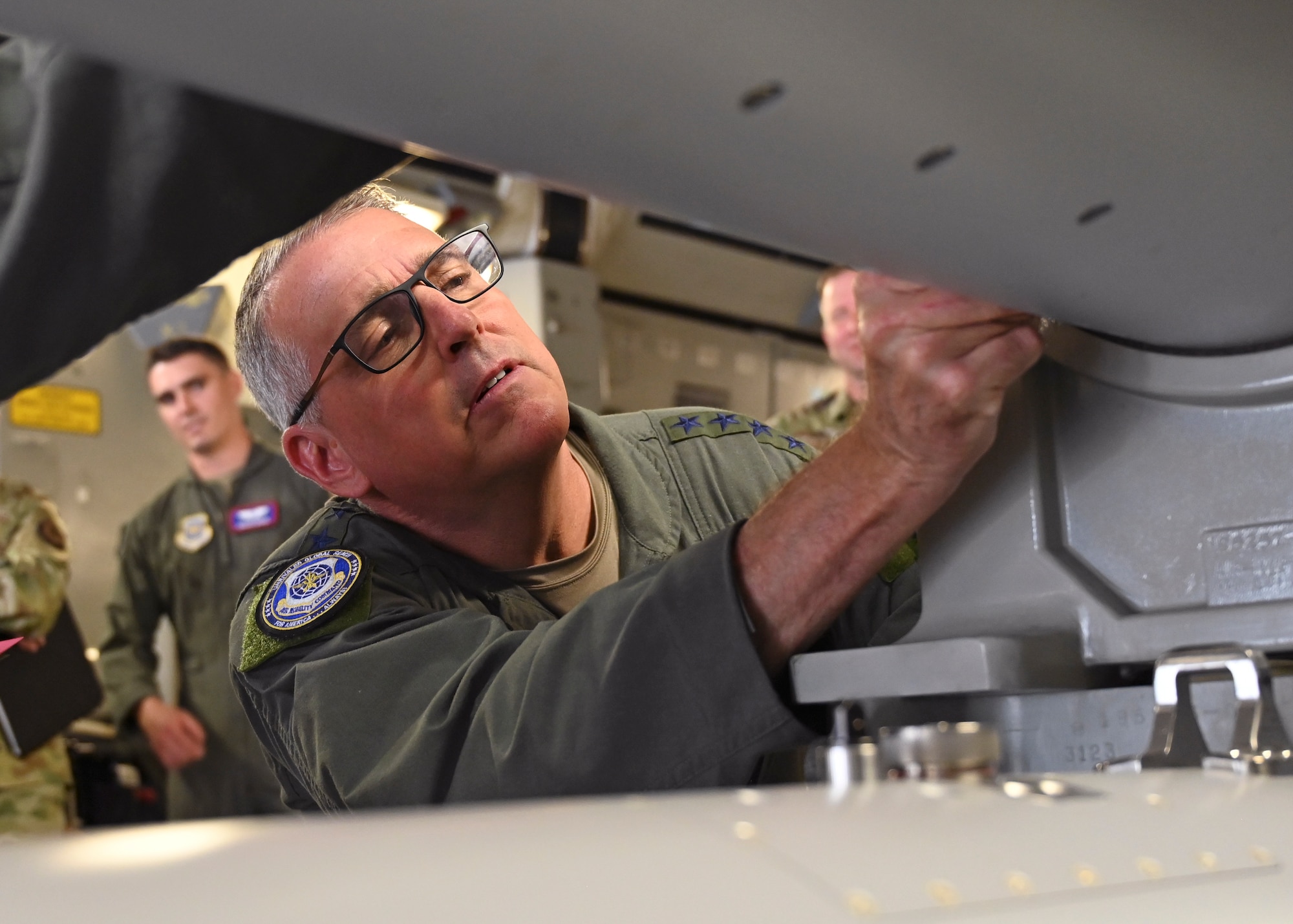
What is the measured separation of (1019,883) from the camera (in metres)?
0.38

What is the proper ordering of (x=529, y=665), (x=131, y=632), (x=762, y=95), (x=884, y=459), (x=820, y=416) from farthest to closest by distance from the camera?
(x=131, y=632)
(x=820, y=416)
(x=529, y=665)
(x=884, y=459)
(x=762, y=95)

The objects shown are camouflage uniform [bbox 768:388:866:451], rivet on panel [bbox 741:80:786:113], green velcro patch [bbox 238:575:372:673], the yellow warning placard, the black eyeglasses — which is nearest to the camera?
rivet on panel [bbox 741:80:786:113]

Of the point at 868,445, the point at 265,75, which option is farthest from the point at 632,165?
the point at 868,445

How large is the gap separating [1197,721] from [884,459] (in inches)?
9.4

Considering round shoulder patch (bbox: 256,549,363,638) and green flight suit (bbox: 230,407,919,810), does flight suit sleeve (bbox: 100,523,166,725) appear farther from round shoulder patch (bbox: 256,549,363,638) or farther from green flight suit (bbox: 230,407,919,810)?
round shoulder patch (bbox: 256,549,363,638)

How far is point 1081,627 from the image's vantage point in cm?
73

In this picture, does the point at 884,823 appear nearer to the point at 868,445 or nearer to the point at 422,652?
the point at 868,445

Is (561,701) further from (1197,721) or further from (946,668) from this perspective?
(1197,721)

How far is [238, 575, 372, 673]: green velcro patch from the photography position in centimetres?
117

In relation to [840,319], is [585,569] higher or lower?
lower

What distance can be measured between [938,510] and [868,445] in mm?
63

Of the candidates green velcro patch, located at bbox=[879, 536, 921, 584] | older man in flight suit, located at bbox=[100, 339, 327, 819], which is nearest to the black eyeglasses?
green velcro patch, located at bbox=[879, 536, 921, 584]

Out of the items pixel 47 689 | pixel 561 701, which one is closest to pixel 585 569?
pixel 561 701

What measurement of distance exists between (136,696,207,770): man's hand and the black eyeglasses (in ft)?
8.13
